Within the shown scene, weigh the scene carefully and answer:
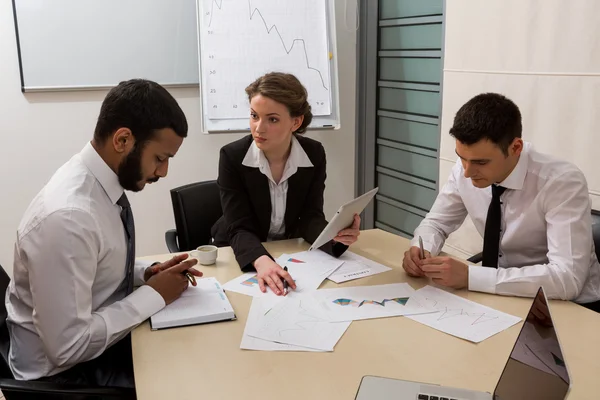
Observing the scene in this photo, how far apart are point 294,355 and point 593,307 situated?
3.47 feet

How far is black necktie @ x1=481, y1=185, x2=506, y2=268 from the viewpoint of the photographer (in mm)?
1861

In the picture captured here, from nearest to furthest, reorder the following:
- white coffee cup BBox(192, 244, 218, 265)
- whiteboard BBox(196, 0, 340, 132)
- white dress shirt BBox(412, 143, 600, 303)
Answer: white dress shirt BBox(412, 143, 600, 303) → white coffee cup BBox(192, 244, 218, 265) → whiteboard BBox(196, 0, 340, 132)

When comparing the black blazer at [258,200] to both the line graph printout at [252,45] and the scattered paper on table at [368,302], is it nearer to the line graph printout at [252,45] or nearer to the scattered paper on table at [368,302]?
the scattered paper on table at [368,302]

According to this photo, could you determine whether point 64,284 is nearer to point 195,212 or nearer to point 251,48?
point 195,212

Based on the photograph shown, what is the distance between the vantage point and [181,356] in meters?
Result: 1.32

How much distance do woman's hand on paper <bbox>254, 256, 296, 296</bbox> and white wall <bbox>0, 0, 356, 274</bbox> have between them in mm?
1837

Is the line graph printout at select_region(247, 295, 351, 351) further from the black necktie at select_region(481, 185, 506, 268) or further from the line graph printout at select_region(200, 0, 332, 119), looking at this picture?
the line graph printout at select_region(200, 0, 332, 119)

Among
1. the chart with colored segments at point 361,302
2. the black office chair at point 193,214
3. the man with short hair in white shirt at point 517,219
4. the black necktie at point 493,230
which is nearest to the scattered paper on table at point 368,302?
the chart with colored segments at point 361,302

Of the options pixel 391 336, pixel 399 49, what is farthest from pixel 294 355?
pixel 399 49

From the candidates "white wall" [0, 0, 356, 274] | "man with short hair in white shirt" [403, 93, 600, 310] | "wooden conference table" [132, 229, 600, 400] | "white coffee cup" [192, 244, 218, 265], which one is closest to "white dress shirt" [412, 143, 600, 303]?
"man with short hair in white shirt" [403, 93, 600, 310]

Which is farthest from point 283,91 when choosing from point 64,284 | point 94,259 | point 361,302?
point 64,284

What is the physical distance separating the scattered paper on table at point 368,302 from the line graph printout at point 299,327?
38mm

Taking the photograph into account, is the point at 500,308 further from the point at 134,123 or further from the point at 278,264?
the point at 134,123

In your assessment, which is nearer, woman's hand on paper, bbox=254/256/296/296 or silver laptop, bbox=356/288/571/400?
silver laptop, bbox=356/288/571/400
